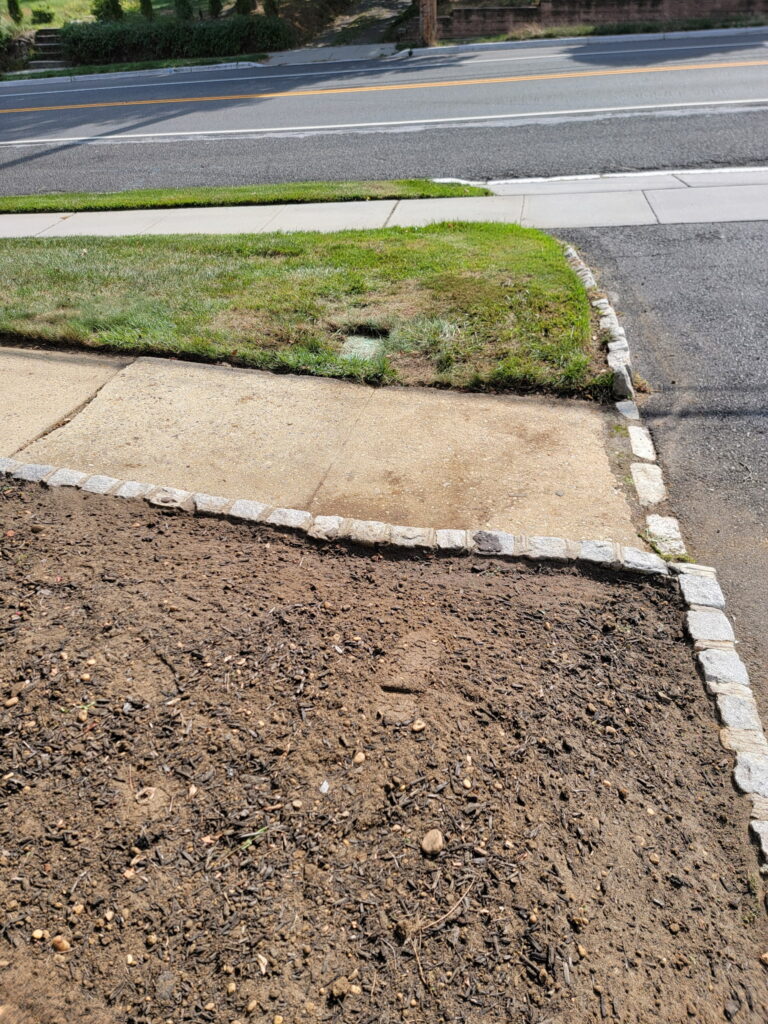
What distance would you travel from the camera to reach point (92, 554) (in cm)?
388

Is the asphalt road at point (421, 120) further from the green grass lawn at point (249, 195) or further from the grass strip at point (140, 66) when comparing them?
the grass strip at point (140, 66)

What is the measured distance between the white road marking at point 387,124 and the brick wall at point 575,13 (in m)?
10.9

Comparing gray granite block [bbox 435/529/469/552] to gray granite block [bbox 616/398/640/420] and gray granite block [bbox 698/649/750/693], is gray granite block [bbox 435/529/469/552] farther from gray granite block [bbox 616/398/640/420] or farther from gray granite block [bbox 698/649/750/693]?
gray granite block [bbox 616/398/640/420]

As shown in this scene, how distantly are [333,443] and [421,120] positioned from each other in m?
10.7

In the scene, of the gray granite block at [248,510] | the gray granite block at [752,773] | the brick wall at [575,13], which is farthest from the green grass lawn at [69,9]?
the gray granite block at [752,773]

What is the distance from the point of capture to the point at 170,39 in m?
22.8

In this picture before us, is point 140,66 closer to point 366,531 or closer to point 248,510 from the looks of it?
point 248,510

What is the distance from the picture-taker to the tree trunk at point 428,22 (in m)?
20.5

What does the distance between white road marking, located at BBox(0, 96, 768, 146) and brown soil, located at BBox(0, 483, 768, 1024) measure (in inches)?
456

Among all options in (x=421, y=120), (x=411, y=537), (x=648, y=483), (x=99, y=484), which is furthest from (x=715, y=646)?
(x=421, y=120)

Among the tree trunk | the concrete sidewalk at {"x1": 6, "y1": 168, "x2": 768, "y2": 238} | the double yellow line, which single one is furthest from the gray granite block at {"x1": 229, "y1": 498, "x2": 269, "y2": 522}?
the tree trunk

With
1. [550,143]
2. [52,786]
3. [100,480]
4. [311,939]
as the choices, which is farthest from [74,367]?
[550,143]

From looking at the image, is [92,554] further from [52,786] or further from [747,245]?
[747,245]

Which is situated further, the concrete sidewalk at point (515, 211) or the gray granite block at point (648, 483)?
the concrete sidewalk at point (515, 211)
